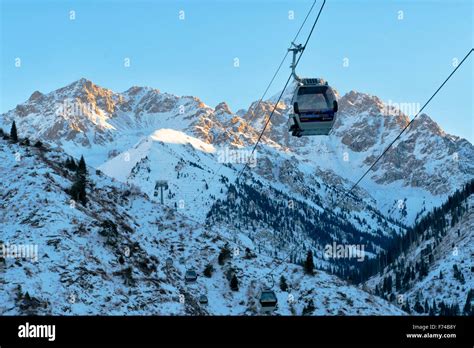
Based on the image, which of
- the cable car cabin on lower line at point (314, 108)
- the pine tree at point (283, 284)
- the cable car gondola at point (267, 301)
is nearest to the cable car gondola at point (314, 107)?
the cable car cabin on lower line at point (314, 108)

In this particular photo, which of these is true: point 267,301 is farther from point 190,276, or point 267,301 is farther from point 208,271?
point 208,271

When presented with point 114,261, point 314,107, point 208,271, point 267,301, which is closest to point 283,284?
point 208,271

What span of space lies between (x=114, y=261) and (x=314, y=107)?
112 ft

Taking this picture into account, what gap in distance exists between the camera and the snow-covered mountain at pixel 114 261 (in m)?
50.1

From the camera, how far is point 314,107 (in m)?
35.9

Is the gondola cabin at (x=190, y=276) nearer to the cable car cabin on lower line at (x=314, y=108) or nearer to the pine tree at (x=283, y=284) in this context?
the pine tree at (x=283, y=284)

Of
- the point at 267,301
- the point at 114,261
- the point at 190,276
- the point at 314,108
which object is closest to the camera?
the point at 314,108

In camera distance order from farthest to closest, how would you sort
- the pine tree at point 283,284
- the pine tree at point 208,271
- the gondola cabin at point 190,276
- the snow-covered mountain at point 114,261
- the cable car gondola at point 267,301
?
the pine tree at point 208,271 → the pine tree at point 283,284 → the gondola cabin at point 190,276 → the cable car gondola at point 267,301 → the snow-covered mountain at point 114,261

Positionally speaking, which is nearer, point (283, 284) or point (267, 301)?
point (267, 301)

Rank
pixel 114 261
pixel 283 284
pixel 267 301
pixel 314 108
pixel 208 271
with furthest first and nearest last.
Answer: pixel 208 271 → pixel 283 284 → pixel 267 301 → pixel 114 261 → pixel 314 108

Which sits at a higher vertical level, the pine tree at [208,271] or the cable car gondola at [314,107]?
the cable car gondola at [314,107]

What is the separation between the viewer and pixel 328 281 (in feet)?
278
